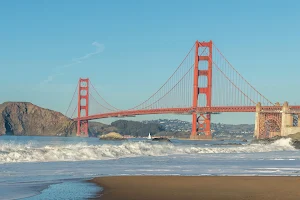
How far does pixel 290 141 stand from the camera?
177 ft

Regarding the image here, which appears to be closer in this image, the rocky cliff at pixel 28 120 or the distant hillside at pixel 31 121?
the distant hillside at pixel 31 121

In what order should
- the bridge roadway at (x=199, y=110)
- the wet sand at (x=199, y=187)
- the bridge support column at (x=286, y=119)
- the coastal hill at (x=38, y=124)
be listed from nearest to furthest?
the wet sand at (x=199, y=187)
the bridge roadway at (x=199, y=110)
the bridge support column at (x=286, y=119)
the coastal hill at (x=38, y=124)

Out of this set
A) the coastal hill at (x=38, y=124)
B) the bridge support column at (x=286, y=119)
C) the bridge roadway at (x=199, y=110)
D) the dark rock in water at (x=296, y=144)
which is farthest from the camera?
the coastal hill at (x=38, y=124)

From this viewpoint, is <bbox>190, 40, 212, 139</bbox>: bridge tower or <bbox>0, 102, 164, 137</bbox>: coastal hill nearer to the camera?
<bbox>190, 40, 212, 139</bbox>: bridge tower

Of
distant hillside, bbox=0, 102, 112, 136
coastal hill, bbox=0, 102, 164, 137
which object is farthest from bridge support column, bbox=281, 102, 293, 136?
distant hillside, bbox=0, 102, 112, 136

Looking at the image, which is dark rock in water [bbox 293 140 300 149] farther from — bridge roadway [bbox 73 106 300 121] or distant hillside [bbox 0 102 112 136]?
distant hillside [bbox 0 102 112 136]

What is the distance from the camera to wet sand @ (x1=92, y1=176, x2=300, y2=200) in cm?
1185

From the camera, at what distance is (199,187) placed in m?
13.3

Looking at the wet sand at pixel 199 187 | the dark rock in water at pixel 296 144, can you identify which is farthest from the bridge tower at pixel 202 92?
the wet sand at pixel 199 187

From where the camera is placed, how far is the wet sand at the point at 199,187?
38.9 feet

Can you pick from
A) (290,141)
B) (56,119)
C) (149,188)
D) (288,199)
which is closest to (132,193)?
(149,188)

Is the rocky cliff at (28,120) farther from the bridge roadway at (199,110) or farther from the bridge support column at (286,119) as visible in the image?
the bridge support column at (286,119)

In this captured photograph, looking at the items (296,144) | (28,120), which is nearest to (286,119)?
(296,144)

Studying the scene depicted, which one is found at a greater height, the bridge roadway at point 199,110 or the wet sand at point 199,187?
the bridge roadway at point 199,110
